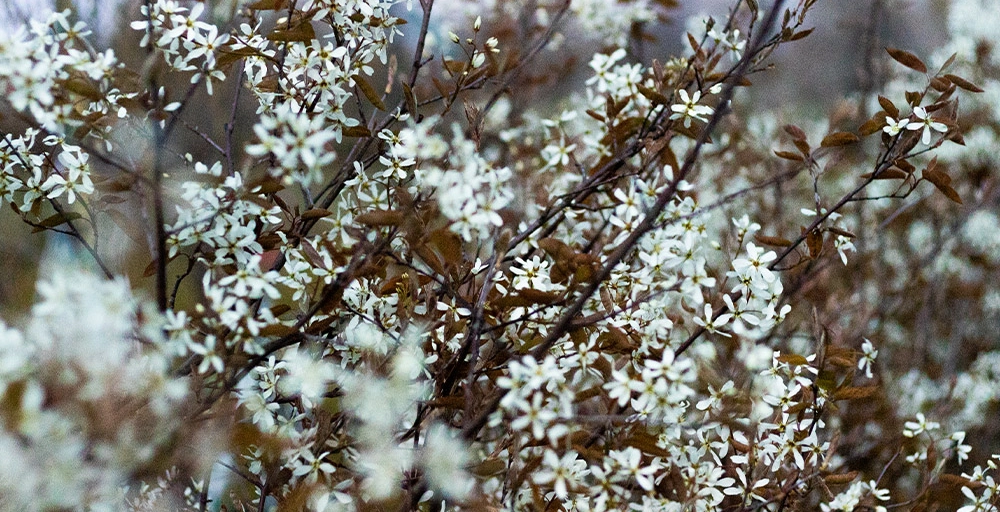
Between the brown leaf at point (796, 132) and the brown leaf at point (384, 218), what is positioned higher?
the brown leaf at point (796, 132)

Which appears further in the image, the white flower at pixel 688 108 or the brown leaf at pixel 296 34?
the white flower at pixel 688 108

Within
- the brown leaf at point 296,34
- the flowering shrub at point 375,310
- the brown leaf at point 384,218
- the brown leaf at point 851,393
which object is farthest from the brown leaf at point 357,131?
the brown leaf at point 851,393

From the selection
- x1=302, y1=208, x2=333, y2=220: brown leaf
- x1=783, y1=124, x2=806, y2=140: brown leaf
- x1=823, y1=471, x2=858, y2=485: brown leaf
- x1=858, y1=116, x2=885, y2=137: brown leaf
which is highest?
x1=783, y1=124, x2=806, y2=140: brown leaf

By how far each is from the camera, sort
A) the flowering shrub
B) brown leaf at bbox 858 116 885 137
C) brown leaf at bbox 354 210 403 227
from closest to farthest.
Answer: the flowering shrub → brown leaf at bbox 354 210 403 227 → brown leaf at bbox 858 116 885 137

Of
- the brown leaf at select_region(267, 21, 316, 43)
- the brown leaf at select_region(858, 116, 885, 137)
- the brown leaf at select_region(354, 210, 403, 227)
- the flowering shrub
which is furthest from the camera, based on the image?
the brown leaf at select_region(858, 116, 885, 137)

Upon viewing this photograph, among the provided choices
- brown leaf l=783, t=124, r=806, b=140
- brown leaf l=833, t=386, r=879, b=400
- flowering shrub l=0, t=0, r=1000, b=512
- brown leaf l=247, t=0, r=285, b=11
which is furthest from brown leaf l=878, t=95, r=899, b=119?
brown leaf l=247, t=0, r=285, b=11

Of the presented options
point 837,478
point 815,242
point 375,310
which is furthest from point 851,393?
point 375,310

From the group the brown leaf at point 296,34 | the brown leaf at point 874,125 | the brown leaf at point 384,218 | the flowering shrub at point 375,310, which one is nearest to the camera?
the flowering shrub at point 375,310

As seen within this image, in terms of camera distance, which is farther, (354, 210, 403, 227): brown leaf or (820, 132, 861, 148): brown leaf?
(820, 132, 861, 148): brown leaf

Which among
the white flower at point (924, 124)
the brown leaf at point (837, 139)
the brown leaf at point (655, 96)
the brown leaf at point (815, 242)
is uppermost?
the brown leaf at point (655, 96)

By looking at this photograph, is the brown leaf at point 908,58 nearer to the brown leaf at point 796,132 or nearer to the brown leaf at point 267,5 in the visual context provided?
the brown leaf at point 796,132

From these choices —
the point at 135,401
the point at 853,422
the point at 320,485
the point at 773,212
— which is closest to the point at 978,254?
the point at 773,212

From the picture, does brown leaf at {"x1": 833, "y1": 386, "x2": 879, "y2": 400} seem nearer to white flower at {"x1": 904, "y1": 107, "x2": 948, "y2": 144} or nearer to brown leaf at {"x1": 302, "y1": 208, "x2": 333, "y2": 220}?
white flower at {"x1": 904, "y1": 107, "x2": 948, "y2": 144}

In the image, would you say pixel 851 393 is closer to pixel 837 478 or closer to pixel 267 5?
pixel 837 478
